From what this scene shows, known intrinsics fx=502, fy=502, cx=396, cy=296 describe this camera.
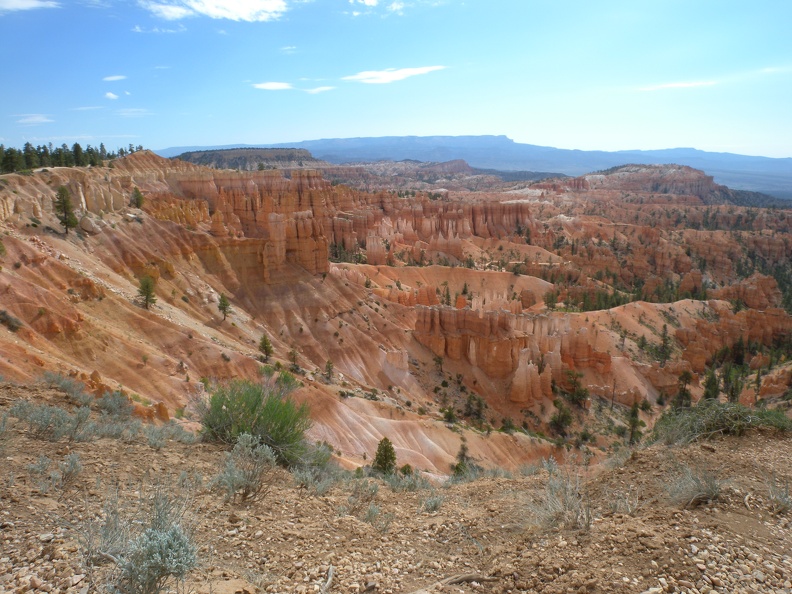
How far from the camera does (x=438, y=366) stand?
118 feet

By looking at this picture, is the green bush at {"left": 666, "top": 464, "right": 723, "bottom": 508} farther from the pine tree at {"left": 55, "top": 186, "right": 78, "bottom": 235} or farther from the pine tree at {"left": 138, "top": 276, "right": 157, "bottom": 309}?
the pine tree at {"left": 55, "top": 186, "right": 78, "bottom": 235}

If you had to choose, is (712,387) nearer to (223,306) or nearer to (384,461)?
(384,461)

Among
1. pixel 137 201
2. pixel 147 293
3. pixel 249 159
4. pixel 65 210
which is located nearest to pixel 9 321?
pixel 147 293

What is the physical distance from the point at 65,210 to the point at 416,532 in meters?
29.7

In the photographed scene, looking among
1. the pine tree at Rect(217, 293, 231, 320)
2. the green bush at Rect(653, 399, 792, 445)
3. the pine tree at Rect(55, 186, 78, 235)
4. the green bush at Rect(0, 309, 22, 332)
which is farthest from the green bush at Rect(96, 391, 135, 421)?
the pine tree at Rect(55, 186, 78, 235)

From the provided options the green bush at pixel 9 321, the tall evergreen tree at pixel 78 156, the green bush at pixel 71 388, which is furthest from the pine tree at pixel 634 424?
the tall evergreen tree at pixel 78 156

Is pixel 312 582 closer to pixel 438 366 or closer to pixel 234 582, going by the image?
pixel 234 582

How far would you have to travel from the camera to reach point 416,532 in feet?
21.4

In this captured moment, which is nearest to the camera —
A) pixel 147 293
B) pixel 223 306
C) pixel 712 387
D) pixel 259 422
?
pixel 259 422

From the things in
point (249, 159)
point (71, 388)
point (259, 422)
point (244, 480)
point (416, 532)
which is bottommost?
point (416, 532)

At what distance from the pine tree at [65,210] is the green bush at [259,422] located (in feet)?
78.4

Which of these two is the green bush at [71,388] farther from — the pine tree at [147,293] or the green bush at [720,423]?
the pine tree at [147,293]

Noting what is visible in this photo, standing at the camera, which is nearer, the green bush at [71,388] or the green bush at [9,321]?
the green bush at [71,388]

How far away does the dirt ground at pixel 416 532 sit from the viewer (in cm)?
456
